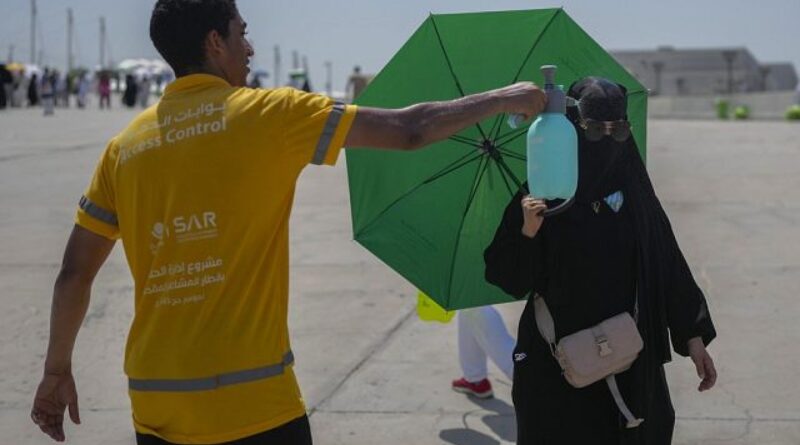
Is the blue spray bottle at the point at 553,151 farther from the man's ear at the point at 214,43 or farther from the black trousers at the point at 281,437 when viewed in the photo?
the black trousers at the point at 281,437

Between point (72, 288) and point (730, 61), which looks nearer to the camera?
point (72, 288)

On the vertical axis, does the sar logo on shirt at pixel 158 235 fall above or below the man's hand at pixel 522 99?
below

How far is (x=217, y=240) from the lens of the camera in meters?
2.64

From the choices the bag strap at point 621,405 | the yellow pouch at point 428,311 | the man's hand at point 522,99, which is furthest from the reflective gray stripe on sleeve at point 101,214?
the yellow pouch at point 428,311

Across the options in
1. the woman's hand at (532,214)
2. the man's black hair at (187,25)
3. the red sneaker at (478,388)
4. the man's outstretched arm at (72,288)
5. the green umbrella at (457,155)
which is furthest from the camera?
the red sneaker at (478,388)

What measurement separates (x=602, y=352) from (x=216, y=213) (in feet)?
4.32

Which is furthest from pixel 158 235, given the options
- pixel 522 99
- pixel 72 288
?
pixel 522 99

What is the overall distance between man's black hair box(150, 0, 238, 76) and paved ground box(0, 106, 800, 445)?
321cm

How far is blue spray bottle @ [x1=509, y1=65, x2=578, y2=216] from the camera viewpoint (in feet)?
9.77

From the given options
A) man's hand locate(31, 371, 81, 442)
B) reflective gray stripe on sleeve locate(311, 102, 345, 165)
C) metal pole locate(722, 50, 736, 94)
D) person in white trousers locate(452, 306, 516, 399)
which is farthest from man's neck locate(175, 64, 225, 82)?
metal pole locate(722, 50, 736, 94)

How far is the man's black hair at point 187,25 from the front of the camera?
275cm

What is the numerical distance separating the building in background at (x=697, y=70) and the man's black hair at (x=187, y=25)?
78.5 metres

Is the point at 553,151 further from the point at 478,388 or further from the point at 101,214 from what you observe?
the point at 478,388

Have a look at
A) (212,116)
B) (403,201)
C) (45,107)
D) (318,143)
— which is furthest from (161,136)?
(45,107)
